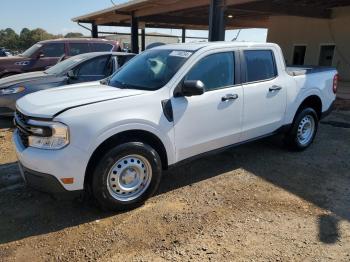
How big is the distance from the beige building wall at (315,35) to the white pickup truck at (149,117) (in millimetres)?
11204

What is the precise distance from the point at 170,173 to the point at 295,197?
1.73m

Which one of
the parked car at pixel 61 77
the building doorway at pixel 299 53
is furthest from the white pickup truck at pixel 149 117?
the building doorway at pixel 299 53

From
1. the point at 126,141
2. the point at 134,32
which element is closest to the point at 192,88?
the point at 126,141

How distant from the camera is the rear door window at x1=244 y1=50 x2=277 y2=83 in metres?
4.93

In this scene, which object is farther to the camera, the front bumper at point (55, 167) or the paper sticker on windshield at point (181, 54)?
the paper sticker on windshield at point (181, 54)

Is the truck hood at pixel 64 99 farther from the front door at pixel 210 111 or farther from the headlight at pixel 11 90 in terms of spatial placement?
the headlight at pixel 11 90

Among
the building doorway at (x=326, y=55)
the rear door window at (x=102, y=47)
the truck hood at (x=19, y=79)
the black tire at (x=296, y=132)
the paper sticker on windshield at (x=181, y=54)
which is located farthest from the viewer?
the building doorway at (x=326, y=55)

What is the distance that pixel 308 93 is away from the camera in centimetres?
575

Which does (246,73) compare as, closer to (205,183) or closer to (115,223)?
(205,183)

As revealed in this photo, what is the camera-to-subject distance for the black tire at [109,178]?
3.61 metres

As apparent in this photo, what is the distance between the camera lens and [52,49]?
449 inches

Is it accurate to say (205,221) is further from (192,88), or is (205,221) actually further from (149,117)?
(192,88)

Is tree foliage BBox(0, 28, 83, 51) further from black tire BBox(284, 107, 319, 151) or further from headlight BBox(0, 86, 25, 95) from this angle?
black tire BBox(284, 107, 319, 151)

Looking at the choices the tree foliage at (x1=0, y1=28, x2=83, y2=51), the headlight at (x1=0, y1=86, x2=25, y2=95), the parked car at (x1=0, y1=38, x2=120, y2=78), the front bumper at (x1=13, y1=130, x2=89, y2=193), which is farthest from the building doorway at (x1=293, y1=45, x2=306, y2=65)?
the tree foliage at (x1=0, y1=28, x2=83, y2=51)
